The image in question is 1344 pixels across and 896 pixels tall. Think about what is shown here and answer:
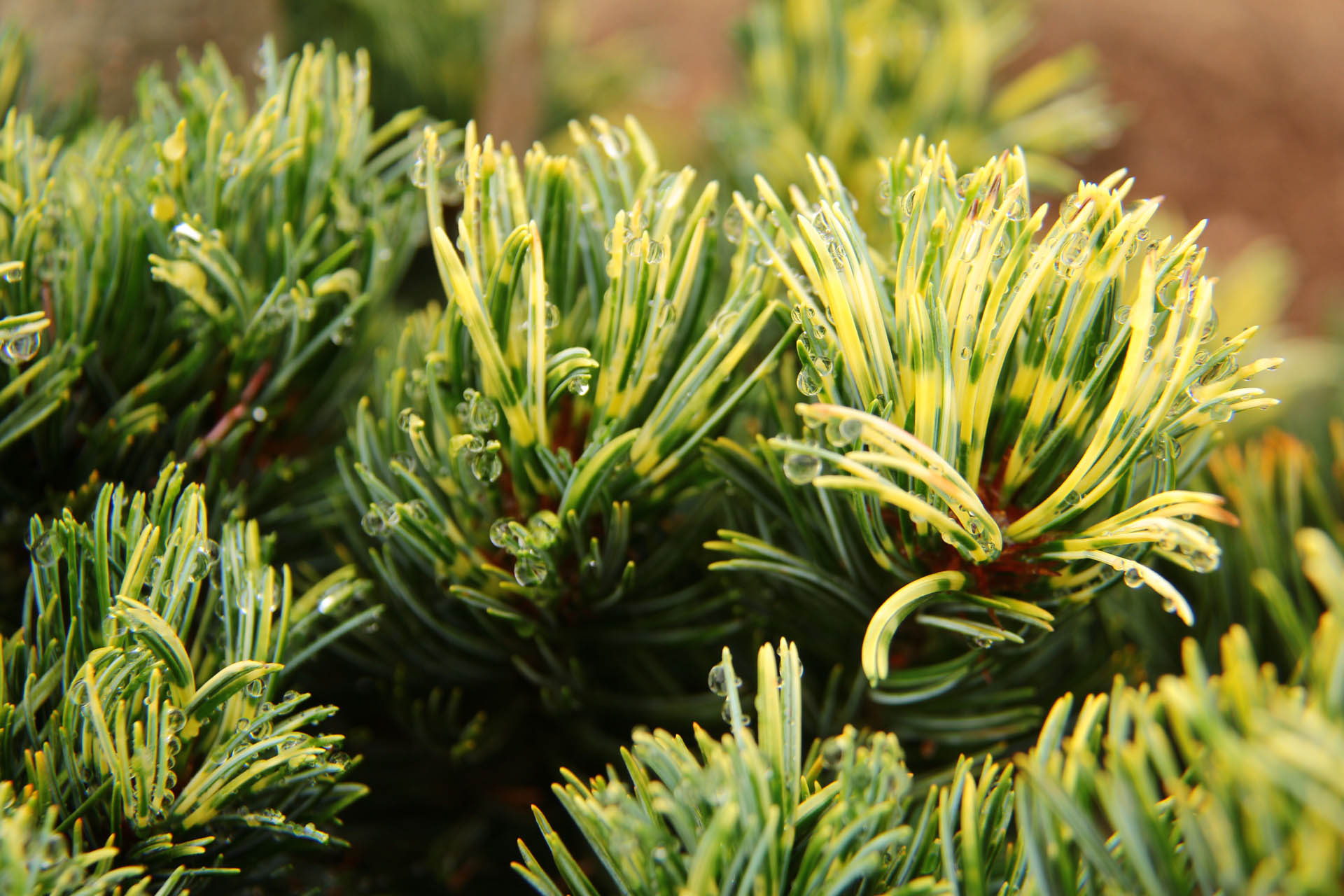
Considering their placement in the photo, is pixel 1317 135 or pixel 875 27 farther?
pixel 1317 135

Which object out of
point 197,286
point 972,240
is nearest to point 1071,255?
point 972,240

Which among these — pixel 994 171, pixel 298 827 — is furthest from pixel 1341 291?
pixel 298 827

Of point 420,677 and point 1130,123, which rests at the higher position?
point 1130,123

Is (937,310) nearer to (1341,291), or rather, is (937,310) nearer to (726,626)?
(726,626)

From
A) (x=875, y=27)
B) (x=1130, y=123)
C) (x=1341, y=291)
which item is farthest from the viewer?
(x=1130, y=123)

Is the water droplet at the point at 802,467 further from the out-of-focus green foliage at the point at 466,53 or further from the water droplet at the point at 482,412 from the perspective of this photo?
the out-of-focus green foliage at the point at 466,53

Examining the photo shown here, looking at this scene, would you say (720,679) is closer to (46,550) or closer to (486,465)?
(486,465)

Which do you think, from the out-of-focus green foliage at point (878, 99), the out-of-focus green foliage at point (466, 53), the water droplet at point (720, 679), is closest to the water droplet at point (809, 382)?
the water droplet at point (720, 679)
